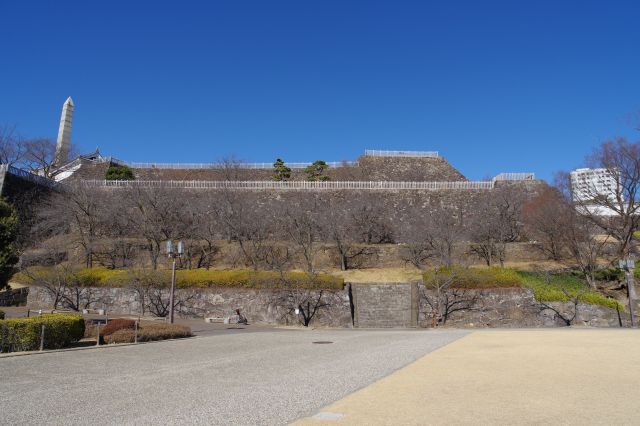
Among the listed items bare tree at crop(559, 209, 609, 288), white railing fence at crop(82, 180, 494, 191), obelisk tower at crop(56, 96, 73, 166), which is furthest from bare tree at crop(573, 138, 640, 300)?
obelisk tower at crop(56, 96, 73, 166)

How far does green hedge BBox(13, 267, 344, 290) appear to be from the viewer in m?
23.5

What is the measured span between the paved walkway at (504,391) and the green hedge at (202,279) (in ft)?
42.1

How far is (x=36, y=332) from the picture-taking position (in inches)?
457

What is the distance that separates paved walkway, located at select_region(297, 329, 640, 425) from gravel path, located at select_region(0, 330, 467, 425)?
595 millimetres

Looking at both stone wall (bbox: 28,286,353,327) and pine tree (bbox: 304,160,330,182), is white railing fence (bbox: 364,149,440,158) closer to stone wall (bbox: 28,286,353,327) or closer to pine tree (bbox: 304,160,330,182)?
pine tree (bbox: 304,160,330,182)

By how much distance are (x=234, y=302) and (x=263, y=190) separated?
19.4 meters

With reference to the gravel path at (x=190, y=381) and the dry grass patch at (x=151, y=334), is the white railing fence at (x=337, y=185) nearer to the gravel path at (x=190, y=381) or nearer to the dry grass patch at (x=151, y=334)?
the dry grass patch at (x=151, y=334)

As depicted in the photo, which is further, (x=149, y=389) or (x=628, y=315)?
(x=628, y=315)

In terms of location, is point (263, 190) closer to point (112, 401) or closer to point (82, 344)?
point (82, 344)

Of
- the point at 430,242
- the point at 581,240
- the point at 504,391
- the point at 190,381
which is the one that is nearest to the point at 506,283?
the point at 430,242

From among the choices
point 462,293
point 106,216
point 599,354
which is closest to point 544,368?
point 599,354

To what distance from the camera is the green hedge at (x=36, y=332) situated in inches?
440

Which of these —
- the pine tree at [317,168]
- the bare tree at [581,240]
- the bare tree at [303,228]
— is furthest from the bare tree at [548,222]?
the pine tree at [317,168]

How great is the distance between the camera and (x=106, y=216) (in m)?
32.2
